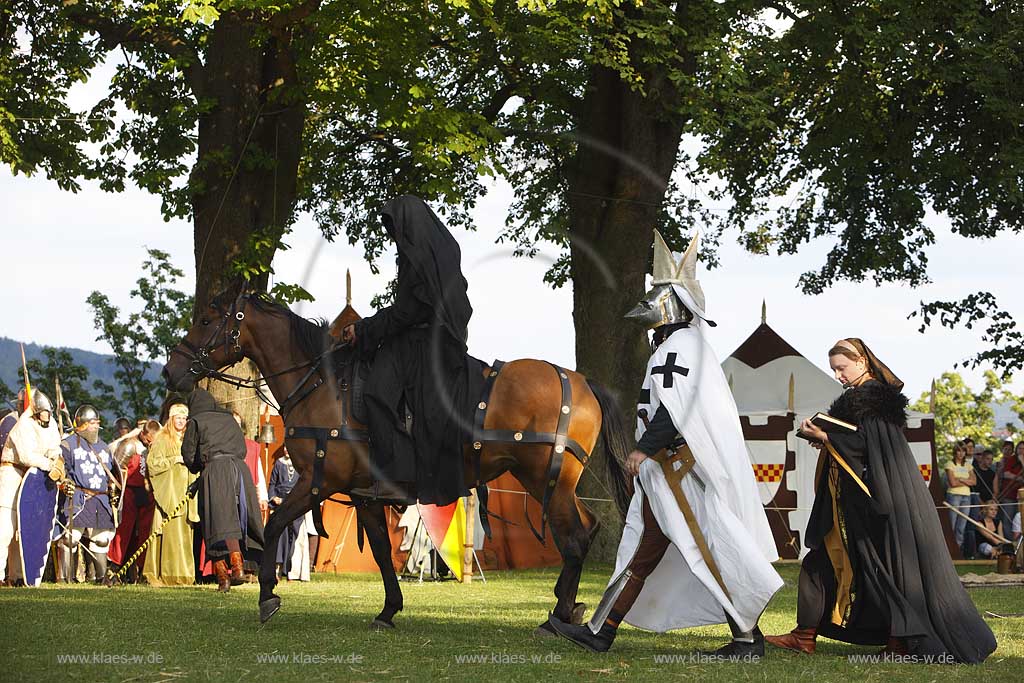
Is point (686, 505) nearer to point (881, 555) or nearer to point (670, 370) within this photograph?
point (670, 370)

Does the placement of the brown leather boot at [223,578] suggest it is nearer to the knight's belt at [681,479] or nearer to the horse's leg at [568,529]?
the horse's leg at [568,529]

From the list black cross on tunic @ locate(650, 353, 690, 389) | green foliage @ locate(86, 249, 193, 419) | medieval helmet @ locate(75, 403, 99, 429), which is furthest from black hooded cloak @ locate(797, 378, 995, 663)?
green foliage @ locate(86, 249, 193, 419)

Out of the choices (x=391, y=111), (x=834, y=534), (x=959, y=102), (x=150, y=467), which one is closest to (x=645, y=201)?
(x=391, y=111)

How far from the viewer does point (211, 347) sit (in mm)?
9656

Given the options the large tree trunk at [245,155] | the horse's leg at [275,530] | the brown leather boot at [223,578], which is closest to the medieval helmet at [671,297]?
the horse's leg at [275,530]

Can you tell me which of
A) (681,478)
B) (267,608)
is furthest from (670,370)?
(267,608)

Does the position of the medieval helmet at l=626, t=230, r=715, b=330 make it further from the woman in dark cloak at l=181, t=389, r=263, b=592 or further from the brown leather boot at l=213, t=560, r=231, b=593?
the brown leather boot at l=213, t=560, r=231, b=593

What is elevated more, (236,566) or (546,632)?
(236,566)

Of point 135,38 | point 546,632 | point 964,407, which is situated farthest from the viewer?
point 964,407

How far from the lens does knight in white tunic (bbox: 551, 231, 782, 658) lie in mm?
7230

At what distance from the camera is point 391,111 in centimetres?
1681

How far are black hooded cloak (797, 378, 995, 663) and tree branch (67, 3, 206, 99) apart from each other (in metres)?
12.0

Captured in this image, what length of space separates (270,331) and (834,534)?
440 centimetres

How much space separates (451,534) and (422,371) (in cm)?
744
